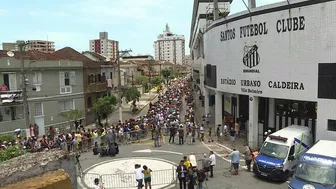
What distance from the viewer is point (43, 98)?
107 ft

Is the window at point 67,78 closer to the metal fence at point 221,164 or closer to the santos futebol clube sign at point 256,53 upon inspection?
the santos futebol clube sign at point 256,53

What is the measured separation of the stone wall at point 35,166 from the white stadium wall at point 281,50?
47.8ft

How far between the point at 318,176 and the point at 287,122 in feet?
34.7

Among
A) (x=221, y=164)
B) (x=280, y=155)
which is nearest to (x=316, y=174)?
(x=280, y=155)

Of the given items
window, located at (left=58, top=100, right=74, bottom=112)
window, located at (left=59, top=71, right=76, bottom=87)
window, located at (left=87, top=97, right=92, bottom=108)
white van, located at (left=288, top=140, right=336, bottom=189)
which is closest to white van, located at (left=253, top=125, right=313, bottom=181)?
white van, located at (left=288, top=140, right=336, bottom=189)

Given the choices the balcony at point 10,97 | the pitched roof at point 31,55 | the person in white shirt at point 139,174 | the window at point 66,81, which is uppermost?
the pitched roof at point 31,55

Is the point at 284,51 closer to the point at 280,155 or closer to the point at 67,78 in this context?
the point at 280,155

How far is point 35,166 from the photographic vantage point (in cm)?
953

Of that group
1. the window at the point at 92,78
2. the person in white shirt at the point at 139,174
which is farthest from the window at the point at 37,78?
the person in white shirt at the point at 139,174

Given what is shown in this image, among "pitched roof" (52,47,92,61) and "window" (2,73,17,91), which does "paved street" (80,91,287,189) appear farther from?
"pitched roof" (52,47,92,61)

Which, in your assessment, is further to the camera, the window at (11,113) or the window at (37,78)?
the window at (37,78)

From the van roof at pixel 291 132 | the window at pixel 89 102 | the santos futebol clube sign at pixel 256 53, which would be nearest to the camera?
the van roof at pixel 291 132

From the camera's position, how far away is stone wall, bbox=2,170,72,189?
8.35 metres

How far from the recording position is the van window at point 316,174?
1273 cm
